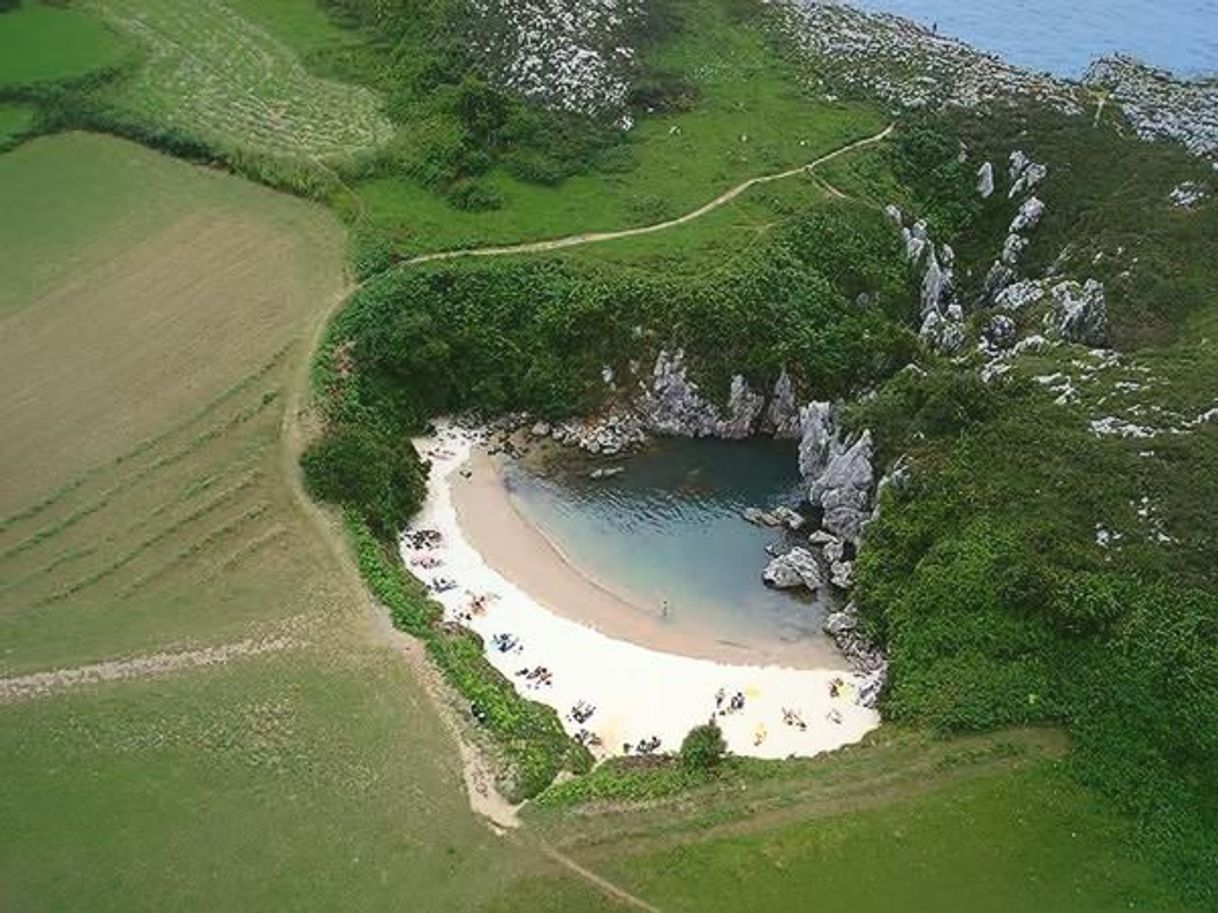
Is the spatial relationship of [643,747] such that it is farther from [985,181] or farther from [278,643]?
[985,181]

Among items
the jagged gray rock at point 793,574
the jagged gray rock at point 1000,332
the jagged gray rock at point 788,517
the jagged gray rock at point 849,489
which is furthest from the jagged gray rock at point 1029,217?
the jagged gray rock at point 793,574

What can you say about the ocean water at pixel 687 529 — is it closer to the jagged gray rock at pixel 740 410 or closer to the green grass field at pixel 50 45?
the jagged gray rock at pixel 740 410

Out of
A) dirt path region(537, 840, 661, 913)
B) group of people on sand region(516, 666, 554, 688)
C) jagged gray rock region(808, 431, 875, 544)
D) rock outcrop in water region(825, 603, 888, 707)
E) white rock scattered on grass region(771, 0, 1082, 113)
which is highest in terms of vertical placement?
white rock scattered on grass region(771, 0, 1082, 113)

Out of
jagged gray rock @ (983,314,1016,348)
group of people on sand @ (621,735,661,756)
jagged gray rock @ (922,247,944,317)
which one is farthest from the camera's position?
jagged gray rock @ (922,247,944,317)

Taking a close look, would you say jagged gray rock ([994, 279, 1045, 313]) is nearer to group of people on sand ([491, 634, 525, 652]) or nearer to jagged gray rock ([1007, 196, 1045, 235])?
jagged gray rock ([1007, 196, 1045, 235])

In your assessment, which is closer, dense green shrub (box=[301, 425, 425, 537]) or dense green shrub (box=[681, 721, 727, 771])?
dense green shrub (box=[681, 721, 727, 771])

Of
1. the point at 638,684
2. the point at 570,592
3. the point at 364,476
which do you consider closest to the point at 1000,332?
the point at 570,592

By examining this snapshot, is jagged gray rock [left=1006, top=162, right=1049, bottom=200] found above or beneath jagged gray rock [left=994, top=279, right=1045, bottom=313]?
above

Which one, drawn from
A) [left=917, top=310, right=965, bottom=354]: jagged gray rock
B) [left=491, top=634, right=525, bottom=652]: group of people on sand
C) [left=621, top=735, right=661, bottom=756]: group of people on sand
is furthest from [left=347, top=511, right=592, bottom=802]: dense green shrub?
[left=917, top=310, right=965, bottom=354]: jagged gray rock
